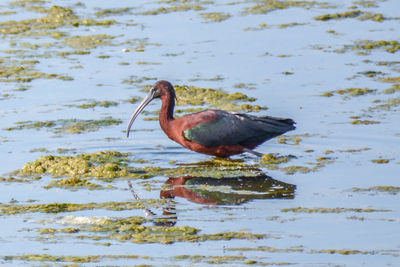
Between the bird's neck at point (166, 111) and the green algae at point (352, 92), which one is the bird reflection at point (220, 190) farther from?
the green algae at point (352, 92)

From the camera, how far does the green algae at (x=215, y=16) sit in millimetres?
16497

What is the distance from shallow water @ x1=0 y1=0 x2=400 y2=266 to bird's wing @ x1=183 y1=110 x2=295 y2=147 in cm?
28

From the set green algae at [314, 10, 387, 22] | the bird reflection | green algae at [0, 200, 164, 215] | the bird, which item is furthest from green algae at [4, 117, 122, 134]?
green algae at [314, 10, 387, 22]

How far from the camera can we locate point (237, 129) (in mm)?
10727

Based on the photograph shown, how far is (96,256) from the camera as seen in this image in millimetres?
7570

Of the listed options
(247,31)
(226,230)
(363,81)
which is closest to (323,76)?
(363,81)

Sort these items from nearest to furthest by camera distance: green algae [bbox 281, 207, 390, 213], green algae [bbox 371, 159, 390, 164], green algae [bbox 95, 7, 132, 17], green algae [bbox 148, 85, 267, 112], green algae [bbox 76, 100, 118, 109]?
green algae [bbox 281, 207, 390, 213], green algae [bbox 371, 159, 390, 164], green algae [bbox 148, 85, 267, 112], green algae [bbox 76, 100, 118, 109], green algae [bbox 95, 7, 132, 17]

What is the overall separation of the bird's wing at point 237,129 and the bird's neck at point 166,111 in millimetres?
326

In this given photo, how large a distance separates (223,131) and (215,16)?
20.5ft

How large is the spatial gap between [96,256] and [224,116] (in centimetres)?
355

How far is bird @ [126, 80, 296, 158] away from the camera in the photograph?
1068 centimetres

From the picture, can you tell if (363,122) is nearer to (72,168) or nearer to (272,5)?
(72,168)

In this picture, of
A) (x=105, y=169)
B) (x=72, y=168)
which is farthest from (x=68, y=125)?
(x=105, y=169)

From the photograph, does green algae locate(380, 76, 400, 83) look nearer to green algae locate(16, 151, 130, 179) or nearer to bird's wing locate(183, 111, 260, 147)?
bird's wing locate(183, 111, 260, 147)
